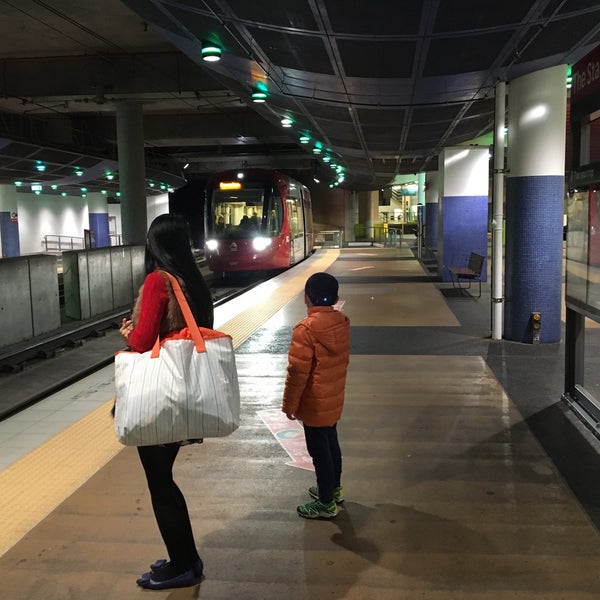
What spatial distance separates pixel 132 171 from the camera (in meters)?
18.8

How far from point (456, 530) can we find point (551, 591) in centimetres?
68

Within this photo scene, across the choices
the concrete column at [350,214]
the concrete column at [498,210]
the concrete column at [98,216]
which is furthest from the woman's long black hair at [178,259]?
the concrete column at [350,214]

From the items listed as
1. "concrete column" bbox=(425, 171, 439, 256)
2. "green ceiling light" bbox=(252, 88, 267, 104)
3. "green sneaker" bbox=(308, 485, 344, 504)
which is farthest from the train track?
"concrete column" bbox=(425, 171, 439, 256)

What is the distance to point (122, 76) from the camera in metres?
15.8

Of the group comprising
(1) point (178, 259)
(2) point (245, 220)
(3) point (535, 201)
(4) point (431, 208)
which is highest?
(4) point (431, 208)

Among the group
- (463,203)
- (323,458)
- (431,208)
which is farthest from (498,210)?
(431,208)

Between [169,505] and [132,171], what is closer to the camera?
[169,505]

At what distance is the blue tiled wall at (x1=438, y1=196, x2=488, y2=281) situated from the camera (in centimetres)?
1595

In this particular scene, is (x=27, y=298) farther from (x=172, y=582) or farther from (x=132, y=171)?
(x=132, y=171)

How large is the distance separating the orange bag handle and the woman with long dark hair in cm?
2

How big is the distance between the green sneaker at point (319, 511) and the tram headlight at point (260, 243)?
15.3 metres

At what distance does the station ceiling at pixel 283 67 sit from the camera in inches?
238

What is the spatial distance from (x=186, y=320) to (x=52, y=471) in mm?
2377

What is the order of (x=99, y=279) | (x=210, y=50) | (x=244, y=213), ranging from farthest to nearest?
1. (x=244, y=213)
2. (x=99, y=279)
3. (x=210, y=50)
